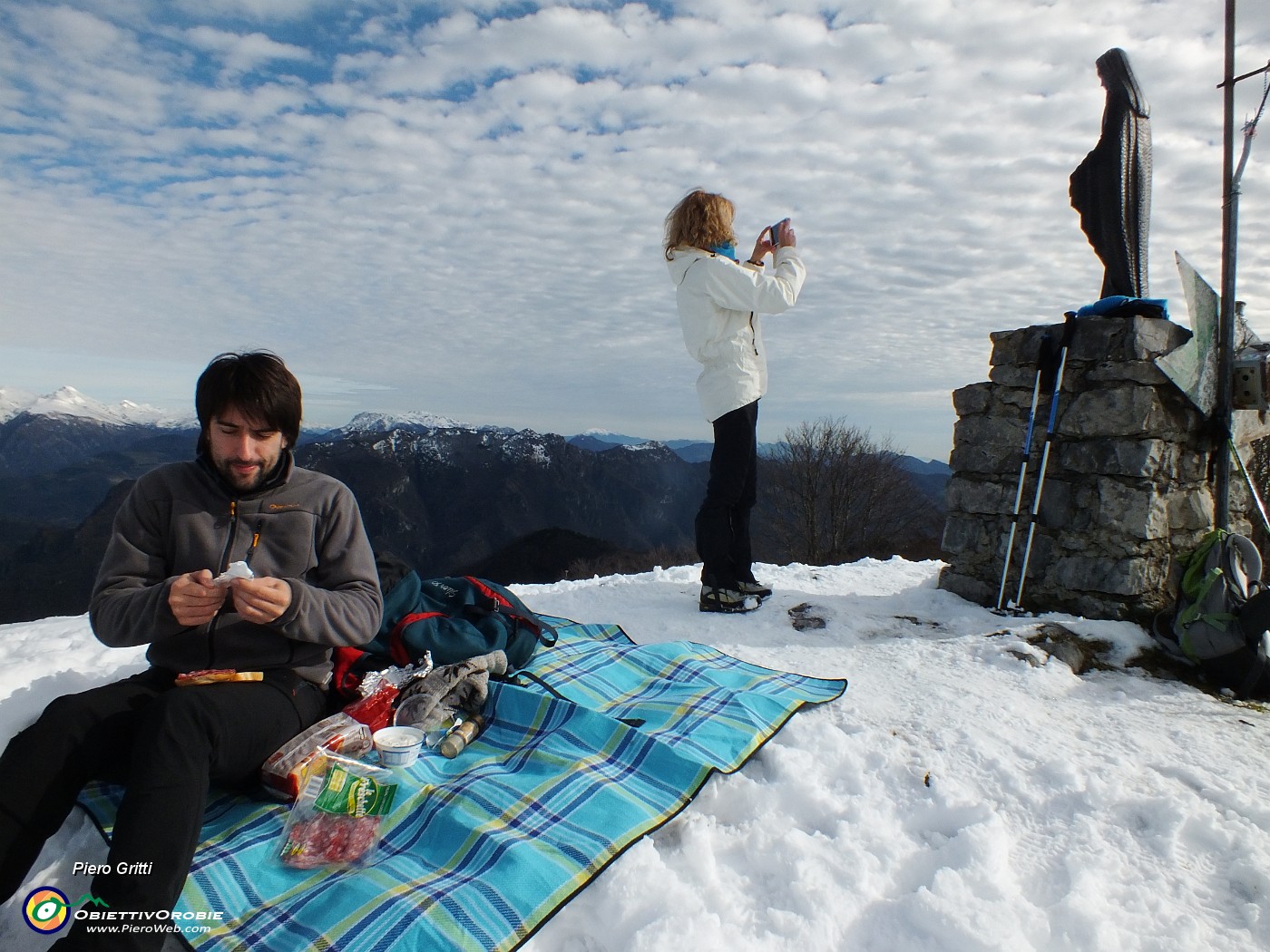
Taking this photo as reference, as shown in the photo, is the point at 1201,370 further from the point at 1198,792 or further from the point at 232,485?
the point at 232,485

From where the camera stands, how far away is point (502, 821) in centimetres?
220

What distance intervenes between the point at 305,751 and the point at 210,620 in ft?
1.72

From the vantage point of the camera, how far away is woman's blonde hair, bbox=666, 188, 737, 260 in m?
4.60

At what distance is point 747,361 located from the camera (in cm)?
472

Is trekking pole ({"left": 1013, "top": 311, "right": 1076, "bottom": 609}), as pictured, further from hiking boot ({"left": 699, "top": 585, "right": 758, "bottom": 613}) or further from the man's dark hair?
the man's dark hair

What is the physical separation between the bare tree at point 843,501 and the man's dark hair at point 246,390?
26.4 metres

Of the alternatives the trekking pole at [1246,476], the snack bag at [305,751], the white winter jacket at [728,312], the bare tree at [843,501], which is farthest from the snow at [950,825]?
the bare tree at [843,501]

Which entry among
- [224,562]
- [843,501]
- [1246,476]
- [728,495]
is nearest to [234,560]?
[224,562]

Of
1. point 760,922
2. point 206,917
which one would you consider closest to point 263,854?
point 206,917

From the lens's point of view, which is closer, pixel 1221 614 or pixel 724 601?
pixel 1221 614

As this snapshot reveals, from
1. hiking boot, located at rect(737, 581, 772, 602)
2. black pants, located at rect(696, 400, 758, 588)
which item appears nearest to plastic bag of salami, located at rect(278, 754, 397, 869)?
black pants, located at rect(696, 400, 758, 588)

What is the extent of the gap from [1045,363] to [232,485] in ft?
16.2

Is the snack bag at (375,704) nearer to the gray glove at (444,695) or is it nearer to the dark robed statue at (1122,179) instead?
the gray glove at (444,695)

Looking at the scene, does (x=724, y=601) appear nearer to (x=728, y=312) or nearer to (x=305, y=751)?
(x=728, y=312)
